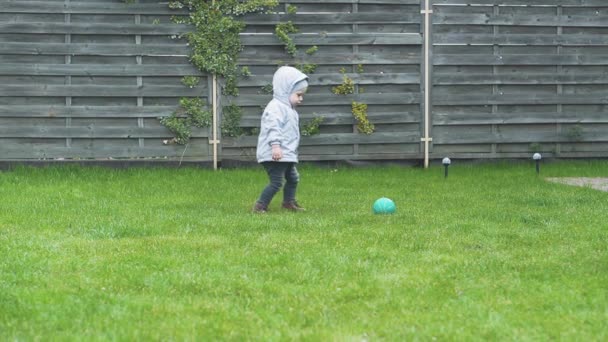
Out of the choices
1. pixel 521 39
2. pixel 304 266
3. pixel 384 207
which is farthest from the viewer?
pixel 521 39

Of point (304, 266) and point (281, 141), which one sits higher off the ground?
point (281, 141)

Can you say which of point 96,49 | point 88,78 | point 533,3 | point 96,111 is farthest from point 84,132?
point 533,3

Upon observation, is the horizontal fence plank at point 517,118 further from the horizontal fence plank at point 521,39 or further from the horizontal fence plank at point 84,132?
the horizontal fence plank at point 84,132

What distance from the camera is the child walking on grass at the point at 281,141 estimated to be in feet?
25.9

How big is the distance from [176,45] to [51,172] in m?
2.01

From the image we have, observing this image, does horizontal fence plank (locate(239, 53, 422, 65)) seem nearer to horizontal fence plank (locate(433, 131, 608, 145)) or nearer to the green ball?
horizontal fence plank (locate(433, 131, 608, 145))

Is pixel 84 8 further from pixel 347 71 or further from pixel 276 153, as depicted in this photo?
pixel 276 153

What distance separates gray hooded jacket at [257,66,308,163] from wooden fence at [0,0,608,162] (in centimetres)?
302

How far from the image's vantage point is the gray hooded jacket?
7977mm

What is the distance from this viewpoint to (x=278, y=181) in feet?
26.1

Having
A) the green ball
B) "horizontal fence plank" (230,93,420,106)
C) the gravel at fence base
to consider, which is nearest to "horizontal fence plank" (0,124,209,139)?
"horizontal fence plank" (230,93,420,106)

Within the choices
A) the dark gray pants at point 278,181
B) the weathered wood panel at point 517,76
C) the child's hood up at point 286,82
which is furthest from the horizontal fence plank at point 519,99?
the dark gray pants at point 278,181

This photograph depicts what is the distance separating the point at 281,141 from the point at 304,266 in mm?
2855

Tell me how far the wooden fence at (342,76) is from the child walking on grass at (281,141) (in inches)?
119
